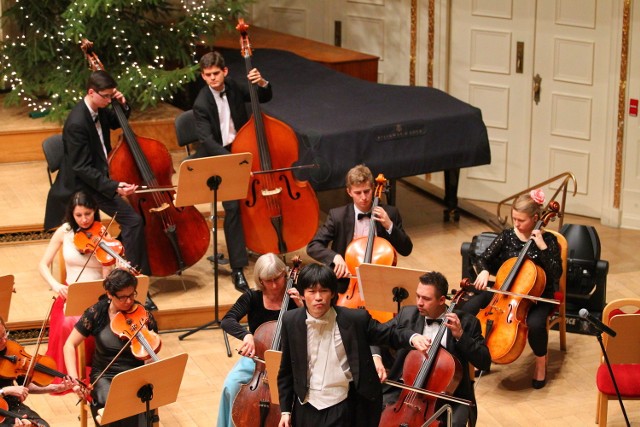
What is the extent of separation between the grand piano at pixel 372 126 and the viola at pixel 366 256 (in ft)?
4.14

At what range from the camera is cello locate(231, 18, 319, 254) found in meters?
6.49

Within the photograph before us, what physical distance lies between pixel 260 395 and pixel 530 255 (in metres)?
1.73

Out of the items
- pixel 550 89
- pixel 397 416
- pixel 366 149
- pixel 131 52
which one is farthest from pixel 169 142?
pixel 397 416

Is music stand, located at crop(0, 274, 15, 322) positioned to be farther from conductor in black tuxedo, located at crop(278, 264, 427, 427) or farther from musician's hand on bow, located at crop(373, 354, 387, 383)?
musician's hand on bow, located at crop(373, 354, 387, 383)

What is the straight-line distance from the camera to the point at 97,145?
6406 millimetres

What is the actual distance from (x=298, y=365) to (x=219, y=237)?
3417 millimetres

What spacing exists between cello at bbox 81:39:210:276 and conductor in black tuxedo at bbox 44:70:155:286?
0.22 ft

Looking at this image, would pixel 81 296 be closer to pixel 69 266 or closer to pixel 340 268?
pixel 69 266

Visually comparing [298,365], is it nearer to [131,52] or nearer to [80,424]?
[80,424]

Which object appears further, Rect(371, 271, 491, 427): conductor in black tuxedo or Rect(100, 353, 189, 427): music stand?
Rect(371, 271, 491, 427): conductor in black tuxedo

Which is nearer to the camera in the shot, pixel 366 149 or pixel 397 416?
pixel 397 416

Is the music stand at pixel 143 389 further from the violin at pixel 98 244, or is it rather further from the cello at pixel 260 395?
the violin at pixel 98 244

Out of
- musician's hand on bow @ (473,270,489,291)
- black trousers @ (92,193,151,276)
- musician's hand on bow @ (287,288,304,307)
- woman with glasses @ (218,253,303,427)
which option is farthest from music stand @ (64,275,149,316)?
musician's hand on bow @ (473,270,489,291)

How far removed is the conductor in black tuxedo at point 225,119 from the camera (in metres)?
6.62
